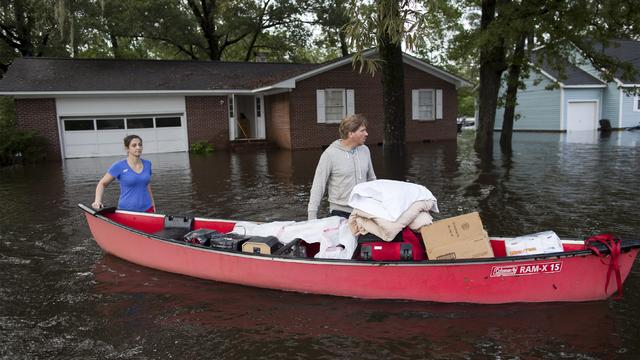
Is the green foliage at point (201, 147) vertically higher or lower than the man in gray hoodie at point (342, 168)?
lower

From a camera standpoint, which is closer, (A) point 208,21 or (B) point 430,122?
(B) point 430,122

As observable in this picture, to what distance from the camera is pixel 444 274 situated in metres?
4.92

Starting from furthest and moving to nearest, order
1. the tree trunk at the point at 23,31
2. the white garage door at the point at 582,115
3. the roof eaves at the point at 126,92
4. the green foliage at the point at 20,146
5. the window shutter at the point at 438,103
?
the white garage door at the point at 582,115, the tree trunk at the point at 23,31, the window shutter at the point at 438,103, the roof eaves at the point at 126,92, the green foliage at the point at 20,146

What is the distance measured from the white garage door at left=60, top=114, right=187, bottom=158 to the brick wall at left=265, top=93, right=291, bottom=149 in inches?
167

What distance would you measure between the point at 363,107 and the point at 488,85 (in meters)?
7.96

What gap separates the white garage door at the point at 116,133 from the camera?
2195 centimetres

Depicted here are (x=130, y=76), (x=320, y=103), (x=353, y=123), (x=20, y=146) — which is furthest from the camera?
(x=320, y=103)

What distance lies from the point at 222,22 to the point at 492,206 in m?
28.5

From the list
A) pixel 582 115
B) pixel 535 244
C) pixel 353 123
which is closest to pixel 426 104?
pixel 582 115

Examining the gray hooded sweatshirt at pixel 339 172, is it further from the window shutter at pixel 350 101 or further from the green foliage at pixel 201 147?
the window shutter at pixel 350 101

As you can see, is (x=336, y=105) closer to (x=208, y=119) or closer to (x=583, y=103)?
(x=208, y=119)

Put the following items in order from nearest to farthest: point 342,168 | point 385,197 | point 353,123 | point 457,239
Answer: point 457,239, point 385,197, point 353,123, point 342,168

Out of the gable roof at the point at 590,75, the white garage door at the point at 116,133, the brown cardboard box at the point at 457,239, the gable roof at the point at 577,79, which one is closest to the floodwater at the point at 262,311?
the brown cardboard box at the point at 457,239

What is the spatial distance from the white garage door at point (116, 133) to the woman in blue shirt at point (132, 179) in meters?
16.7
